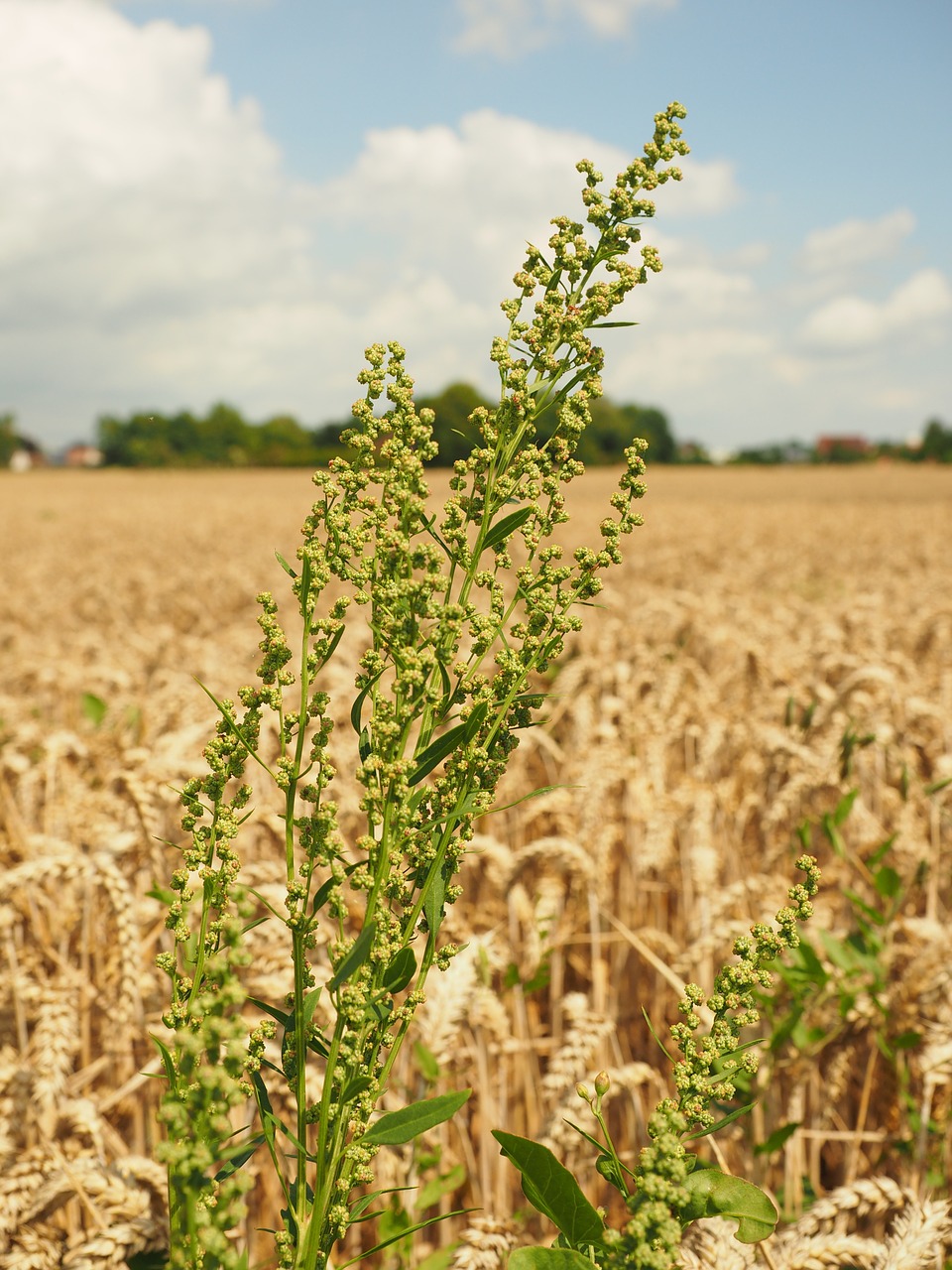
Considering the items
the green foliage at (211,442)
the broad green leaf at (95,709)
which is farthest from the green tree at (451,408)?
the broad green leaf at (95,709)

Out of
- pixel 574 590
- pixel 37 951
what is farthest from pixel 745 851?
pixel 574 590

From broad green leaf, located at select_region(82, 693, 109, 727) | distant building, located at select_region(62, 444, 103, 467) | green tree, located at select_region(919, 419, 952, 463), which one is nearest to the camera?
broad green leaf, located at select_region(82, 693, 109, 727)

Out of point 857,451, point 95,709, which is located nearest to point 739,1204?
point 95,709

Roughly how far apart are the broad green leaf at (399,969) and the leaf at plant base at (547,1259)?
33 centimetres

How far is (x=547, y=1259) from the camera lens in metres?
1.08

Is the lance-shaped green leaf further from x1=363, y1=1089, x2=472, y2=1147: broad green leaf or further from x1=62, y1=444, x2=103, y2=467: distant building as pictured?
x1=62, y1=444, x2=103, y2=467: distant building

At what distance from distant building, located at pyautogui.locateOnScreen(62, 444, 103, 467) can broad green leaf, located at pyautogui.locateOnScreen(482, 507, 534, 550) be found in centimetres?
13766

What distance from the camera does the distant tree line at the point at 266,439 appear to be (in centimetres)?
8638

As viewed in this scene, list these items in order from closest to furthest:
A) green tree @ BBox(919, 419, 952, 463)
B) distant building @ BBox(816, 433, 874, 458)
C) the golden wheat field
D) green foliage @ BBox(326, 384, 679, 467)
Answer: the golden wheat field < green foliage @ BBox(326, 384, 679, 467) < green tree @ BBox(919, 419, 952, 463) < distant building @ BBox(816, 433, 874, 458)

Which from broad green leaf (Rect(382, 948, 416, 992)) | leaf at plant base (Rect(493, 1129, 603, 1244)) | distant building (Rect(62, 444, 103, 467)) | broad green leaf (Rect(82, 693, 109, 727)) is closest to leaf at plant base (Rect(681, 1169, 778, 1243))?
leaf at plant base (Rect(493, 1129, 603, 1244))

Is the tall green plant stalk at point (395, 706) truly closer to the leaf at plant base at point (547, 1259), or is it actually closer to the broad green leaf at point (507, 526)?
the broad green leaf at point (507, 526)

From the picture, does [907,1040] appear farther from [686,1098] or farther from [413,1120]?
[413,1120]

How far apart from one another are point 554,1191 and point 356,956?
388 millimetres

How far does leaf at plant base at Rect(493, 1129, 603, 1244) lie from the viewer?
1.07m
